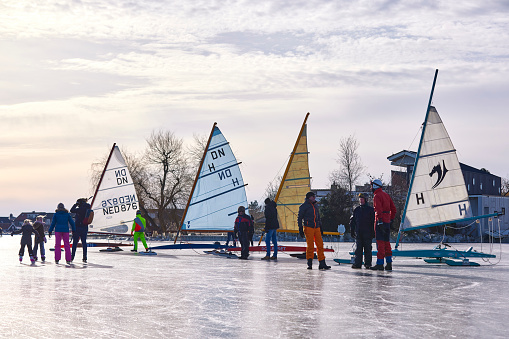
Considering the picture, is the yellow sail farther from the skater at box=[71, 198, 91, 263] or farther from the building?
the building

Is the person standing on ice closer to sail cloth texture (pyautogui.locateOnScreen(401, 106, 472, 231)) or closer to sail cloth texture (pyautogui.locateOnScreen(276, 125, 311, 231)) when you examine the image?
sail cloth texture (pyautogui.locateOnScreen(401, 106, 472, 231))

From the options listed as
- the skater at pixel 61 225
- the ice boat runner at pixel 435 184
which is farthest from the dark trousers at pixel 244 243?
the skater at pixel 61 225

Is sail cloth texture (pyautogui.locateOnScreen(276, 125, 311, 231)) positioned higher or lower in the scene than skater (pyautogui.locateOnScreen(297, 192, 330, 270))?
higher

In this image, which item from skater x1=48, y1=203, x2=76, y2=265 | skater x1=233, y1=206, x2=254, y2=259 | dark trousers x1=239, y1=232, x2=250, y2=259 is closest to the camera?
skater x1=48, y1=203, x2=76, y2=265

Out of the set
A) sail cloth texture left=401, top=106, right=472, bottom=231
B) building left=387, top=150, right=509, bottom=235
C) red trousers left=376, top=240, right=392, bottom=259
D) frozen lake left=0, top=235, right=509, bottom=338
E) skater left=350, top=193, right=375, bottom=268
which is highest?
building left=387, top=150, right=509, bottom=235

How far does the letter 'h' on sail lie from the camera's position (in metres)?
25.2

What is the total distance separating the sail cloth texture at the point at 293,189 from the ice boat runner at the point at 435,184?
18.3 ft

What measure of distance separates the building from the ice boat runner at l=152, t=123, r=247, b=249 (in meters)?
30.8

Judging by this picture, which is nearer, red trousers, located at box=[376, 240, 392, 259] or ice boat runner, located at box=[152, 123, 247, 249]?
red trousers, located at box=[376, 240, 392, 259]

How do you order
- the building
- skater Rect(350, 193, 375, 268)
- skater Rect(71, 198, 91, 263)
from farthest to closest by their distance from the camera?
A: the building
skater Rect(71, 198, 91, 263)
skater Rect(350, 193, 375, 268)

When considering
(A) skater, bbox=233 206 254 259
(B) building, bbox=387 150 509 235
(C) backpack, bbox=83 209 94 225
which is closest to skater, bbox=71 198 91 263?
(C) backpack, bbox=83 209 94 225

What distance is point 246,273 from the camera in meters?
15.2

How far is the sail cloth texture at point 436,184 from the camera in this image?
18.7 meters

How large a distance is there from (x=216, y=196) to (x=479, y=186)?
2098 inches
